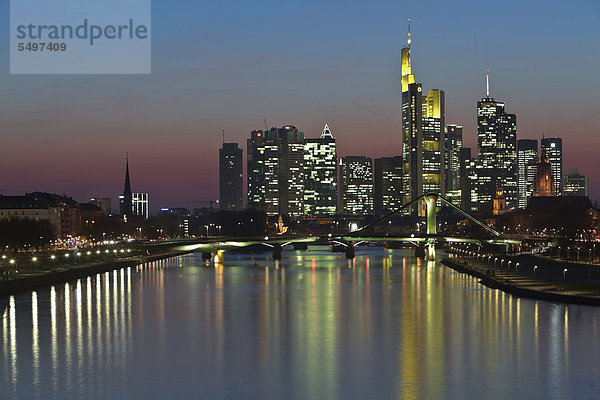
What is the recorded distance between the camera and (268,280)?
89.1 m

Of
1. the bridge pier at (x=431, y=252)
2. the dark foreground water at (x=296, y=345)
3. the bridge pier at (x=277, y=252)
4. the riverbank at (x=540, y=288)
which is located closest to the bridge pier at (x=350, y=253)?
the bridge pier at (x=277, y=252)

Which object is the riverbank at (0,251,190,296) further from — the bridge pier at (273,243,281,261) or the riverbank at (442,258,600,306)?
the riverbank at (442,258,600,306)

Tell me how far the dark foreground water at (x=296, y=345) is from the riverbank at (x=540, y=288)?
1.19 m

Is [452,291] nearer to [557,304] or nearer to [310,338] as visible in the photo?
[557,304]

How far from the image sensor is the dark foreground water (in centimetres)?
3195

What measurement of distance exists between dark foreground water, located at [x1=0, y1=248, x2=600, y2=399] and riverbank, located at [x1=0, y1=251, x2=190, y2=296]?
2993mm

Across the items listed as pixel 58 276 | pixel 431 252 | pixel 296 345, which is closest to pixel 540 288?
pixel 296 345

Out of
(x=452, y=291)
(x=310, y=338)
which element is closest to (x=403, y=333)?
(x=310, y=338)

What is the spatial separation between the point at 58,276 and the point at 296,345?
48401 mm

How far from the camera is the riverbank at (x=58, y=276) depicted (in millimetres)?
71875

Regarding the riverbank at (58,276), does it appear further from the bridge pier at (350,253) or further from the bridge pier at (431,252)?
the bridge pier at (431,252)

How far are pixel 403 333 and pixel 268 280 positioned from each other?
143 ft

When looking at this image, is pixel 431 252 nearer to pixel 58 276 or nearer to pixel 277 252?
pixel 277 252

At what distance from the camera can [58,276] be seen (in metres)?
85.4
